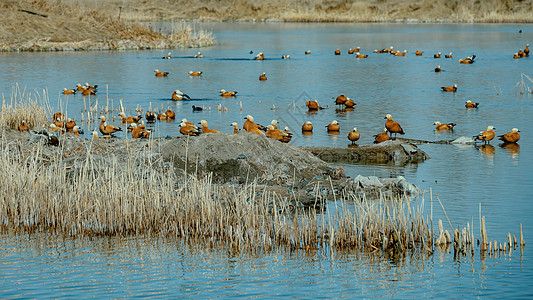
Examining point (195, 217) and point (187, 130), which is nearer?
point (195, 217)

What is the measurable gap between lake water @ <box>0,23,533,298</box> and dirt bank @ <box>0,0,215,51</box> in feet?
11.4

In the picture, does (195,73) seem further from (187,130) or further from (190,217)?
(190,217)

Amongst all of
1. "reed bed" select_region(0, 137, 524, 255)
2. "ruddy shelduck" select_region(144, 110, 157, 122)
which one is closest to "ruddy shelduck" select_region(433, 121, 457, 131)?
"ruddy shelduck" select_region(144, 110, 157, 122)

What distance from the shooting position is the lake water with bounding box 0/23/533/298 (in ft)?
35.5

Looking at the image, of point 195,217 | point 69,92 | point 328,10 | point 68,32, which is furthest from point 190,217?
point 328,10

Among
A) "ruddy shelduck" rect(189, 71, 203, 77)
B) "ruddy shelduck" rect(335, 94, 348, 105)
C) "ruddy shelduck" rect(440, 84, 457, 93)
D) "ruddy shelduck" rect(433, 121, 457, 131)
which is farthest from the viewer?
"ruddy shelduck" rect(189, 71, 203, 77)

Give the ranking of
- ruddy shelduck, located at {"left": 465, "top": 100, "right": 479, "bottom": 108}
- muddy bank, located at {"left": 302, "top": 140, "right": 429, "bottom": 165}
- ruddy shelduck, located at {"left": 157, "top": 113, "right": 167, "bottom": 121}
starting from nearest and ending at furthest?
1. muddy bank, located at {"left": 302, "top": 140, "right": 429, "bottom": 165}
2. ruddy shelduck, located at {"left": 157, "top": 113, "right": 167, "bottom": 121}
3. ruddy shelduck, located at {"left": 465, "top": 100, "right": 479, "bottom": 108}

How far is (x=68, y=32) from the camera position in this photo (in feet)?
211

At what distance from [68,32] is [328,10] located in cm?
5322

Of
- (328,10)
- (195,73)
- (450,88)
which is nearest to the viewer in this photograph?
(450,88)

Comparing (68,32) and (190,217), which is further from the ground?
(68,32)

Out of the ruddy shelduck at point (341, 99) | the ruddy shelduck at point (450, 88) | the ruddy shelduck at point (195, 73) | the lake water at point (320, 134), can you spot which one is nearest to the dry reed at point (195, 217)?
the lake water at point (320, 134)

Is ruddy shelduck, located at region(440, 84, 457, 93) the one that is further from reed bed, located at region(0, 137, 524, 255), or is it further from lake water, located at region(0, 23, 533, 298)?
reed bed, located at region(0, 137, 524, 255)

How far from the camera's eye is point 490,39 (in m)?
69.7
